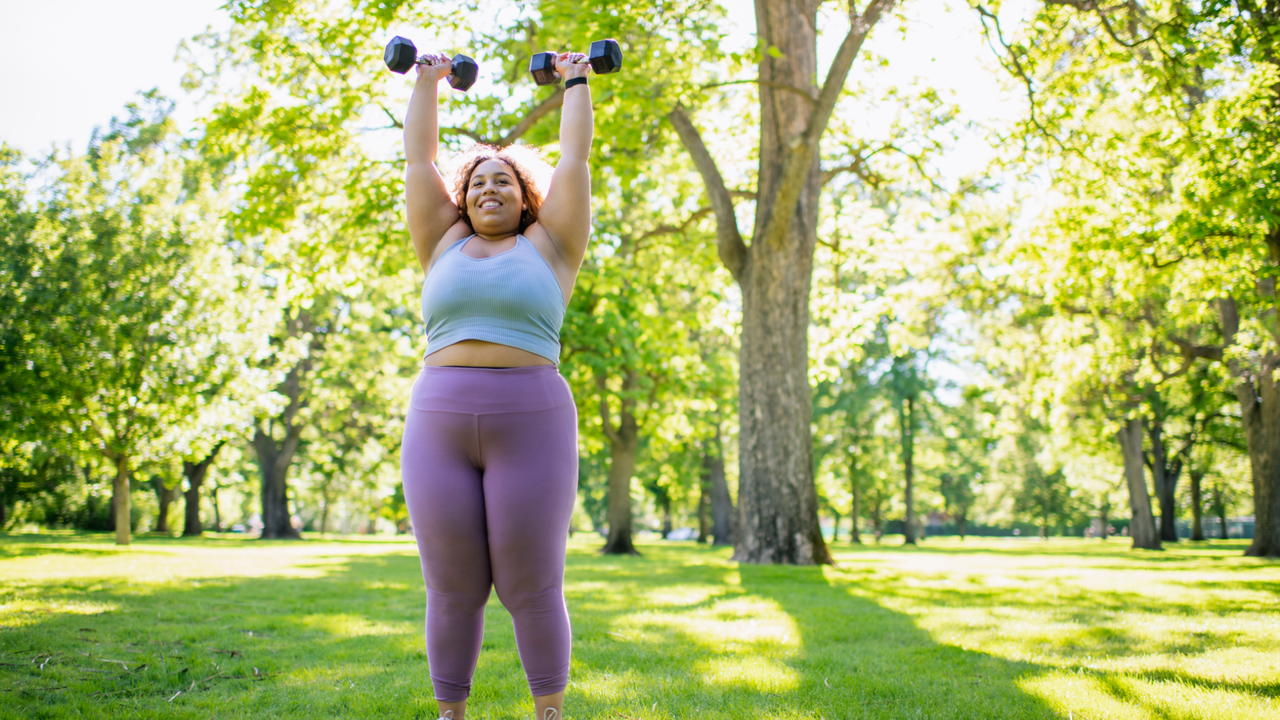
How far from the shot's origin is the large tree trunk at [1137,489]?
22875 mm

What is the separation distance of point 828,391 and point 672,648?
90.1 feet

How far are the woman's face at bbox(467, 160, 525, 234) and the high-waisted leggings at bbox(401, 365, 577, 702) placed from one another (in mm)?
529

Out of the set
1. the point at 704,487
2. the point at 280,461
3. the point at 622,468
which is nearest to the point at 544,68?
the point at 622,468

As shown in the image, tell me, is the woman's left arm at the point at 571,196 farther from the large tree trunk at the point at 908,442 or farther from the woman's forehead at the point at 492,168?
the large tree trunk at the point at 908,442

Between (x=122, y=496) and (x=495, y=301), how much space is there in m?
16.9

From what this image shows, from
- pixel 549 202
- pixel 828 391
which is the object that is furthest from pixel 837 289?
pixel 828 391

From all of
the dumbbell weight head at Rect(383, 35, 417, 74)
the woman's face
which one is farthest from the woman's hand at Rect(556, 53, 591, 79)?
the dumbbell weight head at Rect(383, 35, 417, 74)

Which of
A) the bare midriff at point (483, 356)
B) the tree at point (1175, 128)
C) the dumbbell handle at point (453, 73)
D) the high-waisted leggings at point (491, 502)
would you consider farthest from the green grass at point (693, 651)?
the tree at point (1175, 128)

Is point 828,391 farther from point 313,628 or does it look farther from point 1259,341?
point 313,628

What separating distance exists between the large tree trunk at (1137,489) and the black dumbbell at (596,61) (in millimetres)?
24695

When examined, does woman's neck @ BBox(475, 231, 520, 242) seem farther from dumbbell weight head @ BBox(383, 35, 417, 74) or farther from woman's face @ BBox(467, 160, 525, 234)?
dumbbell weight head @ BBox(383, 35, 417, 74)

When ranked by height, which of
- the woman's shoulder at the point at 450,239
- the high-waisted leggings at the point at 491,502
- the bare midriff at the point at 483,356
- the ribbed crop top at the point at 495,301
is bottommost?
the high-waisted leggings at the point at 491,502

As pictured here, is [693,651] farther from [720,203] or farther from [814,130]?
[720,203]

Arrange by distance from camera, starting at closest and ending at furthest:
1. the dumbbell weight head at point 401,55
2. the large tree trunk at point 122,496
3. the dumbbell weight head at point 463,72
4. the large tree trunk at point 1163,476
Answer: the dumbbell weight head at point 401,55 → the dumbbell weight head at point 463,72 → the large tree trunk at point 122,496 → the large tree trunk at point 1163,476
